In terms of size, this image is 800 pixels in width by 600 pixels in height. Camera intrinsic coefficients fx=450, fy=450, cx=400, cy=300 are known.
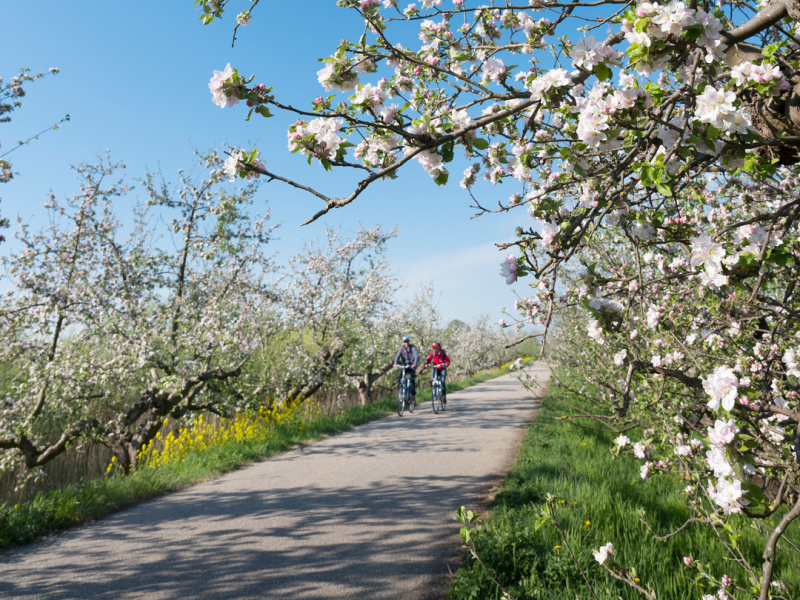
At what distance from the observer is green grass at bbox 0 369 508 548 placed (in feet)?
14.3

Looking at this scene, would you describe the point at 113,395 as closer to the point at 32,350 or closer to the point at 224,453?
the point at 32,350

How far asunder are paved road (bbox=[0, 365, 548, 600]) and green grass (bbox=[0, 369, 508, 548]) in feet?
0.73

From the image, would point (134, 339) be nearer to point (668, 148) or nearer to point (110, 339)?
point (110, 339)

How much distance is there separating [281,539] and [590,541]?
2.72 m

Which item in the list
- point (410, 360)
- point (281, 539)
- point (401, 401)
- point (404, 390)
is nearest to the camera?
point (281, 539)

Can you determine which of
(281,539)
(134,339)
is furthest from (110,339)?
(281,539)

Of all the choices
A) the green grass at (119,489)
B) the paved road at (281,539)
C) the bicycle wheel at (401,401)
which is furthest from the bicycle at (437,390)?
the paved road at (281,539)

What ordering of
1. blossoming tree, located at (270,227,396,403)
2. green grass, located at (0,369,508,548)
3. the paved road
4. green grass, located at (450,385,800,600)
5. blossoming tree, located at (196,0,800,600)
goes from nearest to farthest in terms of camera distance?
blossoming tree, located at (196,0,800,600), green grass, located at (450,385,800,600), the paved road, green grass, located at (0,369,508,548), blossoming tree, located at (270,227,396,403)

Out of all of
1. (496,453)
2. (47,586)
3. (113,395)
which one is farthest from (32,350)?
(496,453)

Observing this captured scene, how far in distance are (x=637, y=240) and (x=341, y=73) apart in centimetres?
198

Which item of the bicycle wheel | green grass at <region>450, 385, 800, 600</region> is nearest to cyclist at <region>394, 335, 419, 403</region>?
the bicycle wheel

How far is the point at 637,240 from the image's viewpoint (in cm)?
268

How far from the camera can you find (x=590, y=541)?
148 inches

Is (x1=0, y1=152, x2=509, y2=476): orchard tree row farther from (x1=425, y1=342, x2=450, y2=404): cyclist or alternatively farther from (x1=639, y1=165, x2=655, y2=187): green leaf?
(x1=639, y1=165, x2=655, y2=187): green leaf
